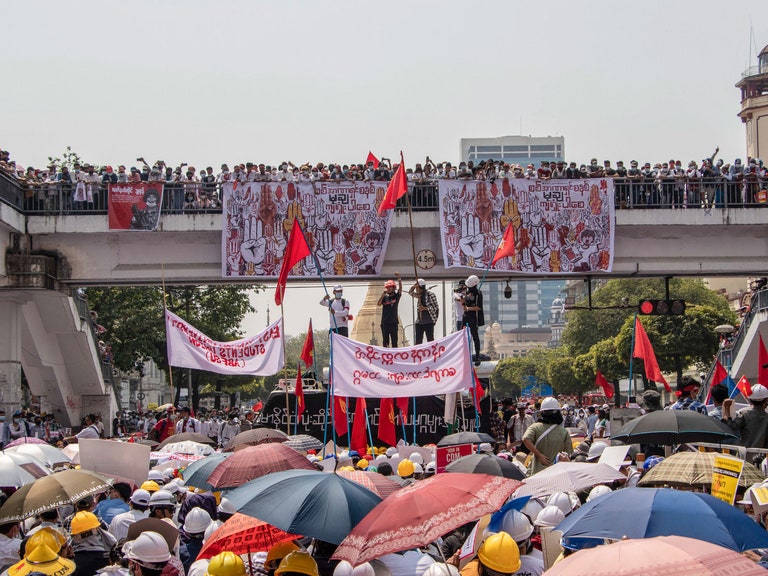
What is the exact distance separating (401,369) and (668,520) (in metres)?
8.50

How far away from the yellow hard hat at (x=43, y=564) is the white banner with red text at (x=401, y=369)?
7.60 m

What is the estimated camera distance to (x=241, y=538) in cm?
787

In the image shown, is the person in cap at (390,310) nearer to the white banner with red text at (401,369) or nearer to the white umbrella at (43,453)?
the white banner with red text at (401,369)

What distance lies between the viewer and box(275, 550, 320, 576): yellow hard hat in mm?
6680

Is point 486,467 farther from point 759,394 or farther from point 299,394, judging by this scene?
point 299,394

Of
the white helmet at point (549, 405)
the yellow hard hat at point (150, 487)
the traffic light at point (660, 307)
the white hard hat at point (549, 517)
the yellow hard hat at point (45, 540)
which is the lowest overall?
the yellow hard hat at point (150, 487)

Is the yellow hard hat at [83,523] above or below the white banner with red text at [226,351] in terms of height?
below

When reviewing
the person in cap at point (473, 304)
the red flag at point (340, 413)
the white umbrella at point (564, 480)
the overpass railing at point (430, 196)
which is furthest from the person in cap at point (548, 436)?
the overpass railing at point (430, 196)

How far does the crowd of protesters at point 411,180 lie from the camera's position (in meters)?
26.7

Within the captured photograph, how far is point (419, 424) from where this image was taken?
68.7ft

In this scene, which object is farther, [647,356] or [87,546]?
[647,356]

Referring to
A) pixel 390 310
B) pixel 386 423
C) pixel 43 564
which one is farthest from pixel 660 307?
pixel 43 564

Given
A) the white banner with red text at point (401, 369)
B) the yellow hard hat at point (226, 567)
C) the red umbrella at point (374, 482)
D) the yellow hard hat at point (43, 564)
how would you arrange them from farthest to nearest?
the white banner with red text at point (401, 369) → the red umbrella at point (374, 482) → the yellow hard hat at point (43, 564) → the yellow hard hat at point (226, 567)

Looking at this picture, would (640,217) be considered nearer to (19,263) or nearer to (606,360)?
(19,263)
